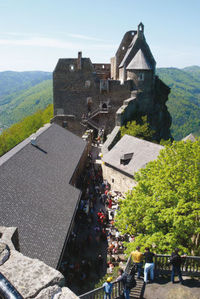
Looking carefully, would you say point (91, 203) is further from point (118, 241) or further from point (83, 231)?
point (118, 241)

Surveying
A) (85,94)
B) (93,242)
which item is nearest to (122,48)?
(85,94)

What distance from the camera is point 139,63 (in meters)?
43.0

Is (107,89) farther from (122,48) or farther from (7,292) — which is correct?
(7,292)

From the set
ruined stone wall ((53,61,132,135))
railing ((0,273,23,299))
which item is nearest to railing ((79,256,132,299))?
railing ((0,273,23,299))

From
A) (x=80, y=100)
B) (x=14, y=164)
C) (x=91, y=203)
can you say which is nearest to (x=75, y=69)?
(x=80, y=100)

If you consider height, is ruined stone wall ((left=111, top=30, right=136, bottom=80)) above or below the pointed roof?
above

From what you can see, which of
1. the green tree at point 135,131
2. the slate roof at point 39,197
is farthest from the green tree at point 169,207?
the green tree at point 135,131

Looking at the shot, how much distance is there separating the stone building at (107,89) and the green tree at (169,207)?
26.4m

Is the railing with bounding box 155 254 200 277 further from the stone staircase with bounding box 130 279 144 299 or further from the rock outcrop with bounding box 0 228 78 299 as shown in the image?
the rock outcrop with bounding box 0 228 78 299

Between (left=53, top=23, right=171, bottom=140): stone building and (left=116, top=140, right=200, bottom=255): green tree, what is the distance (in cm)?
2641

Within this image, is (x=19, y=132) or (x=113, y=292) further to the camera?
(x=19, y=132)

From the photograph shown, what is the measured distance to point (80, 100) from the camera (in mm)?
45375

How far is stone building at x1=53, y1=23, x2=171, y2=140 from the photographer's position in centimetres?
4323

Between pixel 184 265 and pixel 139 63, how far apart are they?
120 ft
